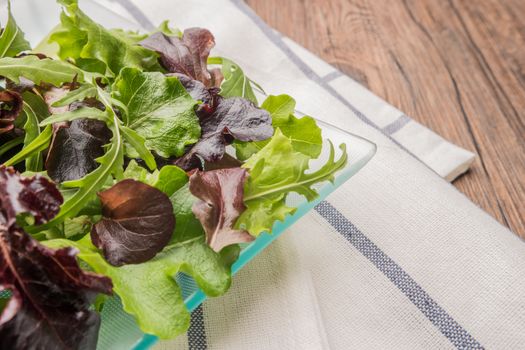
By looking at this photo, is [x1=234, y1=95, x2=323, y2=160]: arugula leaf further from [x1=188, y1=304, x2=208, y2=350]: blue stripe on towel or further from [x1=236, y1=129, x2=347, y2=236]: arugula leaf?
[x1=188, y1=304, x2=208, y2=350]: blue stripe on towel

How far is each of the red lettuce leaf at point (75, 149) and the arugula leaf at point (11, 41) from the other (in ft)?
0.50

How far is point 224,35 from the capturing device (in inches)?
37.5

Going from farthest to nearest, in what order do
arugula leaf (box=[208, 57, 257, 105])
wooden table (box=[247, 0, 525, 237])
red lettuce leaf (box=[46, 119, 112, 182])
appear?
wooden table (box=[247, 0, 525, 237])
arugula leaf (box=[208, 57, 257, 105])
red lettuce leaf (box=[46, 119, 112, 182])

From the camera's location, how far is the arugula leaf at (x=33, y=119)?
517 mm

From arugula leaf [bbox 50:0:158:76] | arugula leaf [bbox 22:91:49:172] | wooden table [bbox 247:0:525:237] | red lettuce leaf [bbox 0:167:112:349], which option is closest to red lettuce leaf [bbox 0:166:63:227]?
red lettuce leaf [bbox 0:167:112:349]

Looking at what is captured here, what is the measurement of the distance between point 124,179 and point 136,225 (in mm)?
39

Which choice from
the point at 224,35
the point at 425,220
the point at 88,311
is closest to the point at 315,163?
the point at 425,220

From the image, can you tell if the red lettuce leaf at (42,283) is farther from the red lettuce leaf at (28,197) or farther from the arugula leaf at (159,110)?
the arugula leaf at (159,110)

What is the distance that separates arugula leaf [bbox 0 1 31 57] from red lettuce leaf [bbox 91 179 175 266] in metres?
0.25

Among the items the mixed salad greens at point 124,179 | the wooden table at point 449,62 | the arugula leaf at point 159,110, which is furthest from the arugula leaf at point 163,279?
the wooden table at point 449,62

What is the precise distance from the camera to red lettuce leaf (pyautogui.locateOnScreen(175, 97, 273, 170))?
1.67ft

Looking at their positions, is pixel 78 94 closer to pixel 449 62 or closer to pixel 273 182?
pixel 273 182

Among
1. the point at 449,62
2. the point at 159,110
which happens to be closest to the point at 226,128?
the point at 159,110

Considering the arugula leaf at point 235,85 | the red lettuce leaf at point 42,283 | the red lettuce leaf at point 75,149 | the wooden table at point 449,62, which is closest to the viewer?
the red lettuce leaf at point 42,283
